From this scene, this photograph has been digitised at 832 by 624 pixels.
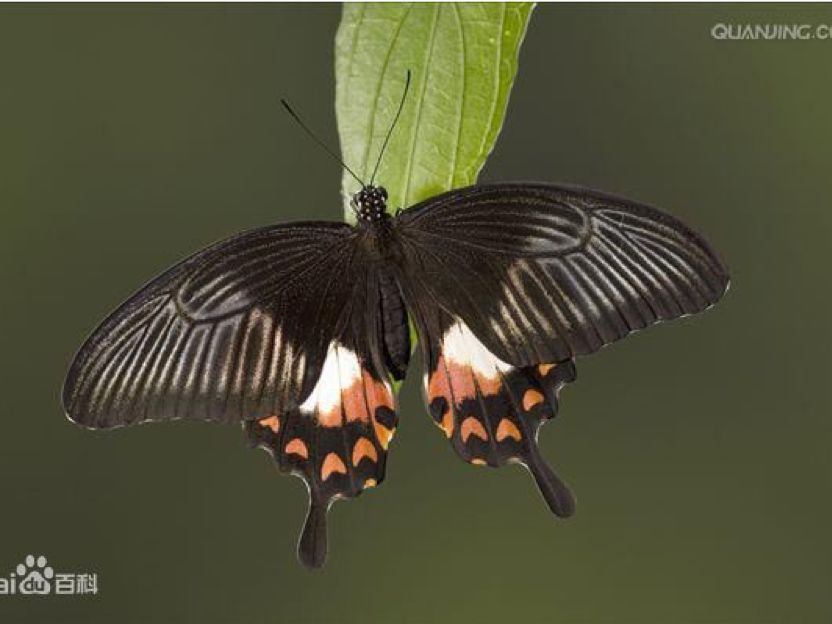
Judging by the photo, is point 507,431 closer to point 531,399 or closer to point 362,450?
point 531,399

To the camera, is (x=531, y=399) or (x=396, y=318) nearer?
(x=396, y=318)

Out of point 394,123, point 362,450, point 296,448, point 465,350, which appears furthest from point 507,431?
point 394,123

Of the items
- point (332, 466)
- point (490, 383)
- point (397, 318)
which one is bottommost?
point (332, 466)

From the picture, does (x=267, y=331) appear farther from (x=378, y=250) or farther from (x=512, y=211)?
(x=512, y=211)

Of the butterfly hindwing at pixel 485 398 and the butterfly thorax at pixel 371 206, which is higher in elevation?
the butterfly thorax at pixel 371 206

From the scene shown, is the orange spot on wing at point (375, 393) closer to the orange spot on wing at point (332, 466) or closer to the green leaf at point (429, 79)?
the orange spot on wing at point (332, 466)

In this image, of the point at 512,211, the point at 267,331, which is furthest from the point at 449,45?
the point at 267,331

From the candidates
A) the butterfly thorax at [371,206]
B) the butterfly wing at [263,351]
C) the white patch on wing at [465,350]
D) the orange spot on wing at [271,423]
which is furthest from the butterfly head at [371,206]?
the orange spot on wing at [271,423]
